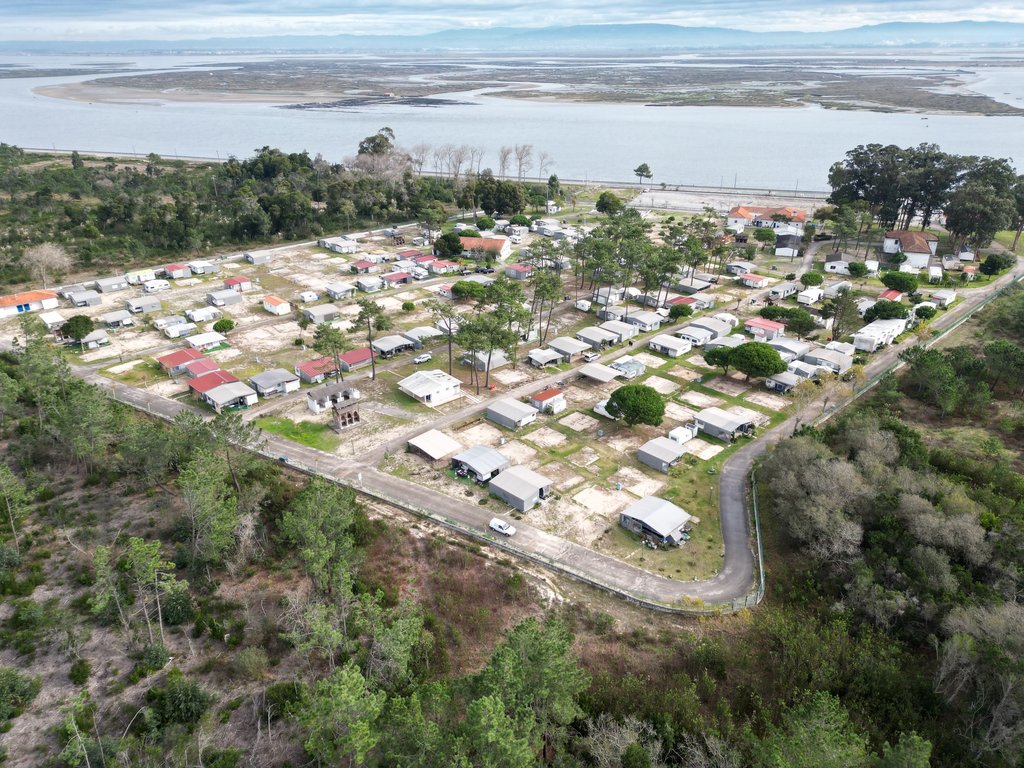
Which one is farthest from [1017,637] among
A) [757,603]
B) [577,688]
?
[577,688]

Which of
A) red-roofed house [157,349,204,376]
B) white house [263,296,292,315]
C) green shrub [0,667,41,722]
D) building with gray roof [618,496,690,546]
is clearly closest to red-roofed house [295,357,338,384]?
red-roofed house [157,349,204,376]

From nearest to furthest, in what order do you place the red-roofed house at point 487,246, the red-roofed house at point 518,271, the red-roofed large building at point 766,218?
the red-roofed house at point 518,271, the red-roofed house at point 487,246, the red-roofed large building at point 766,218

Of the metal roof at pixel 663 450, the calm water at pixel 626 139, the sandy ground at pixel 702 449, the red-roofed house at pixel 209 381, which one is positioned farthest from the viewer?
the calm water at pixel 626 139

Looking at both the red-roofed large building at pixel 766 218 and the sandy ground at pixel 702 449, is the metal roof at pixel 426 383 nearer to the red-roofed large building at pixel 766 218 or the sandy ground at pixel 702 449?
the sandy ground at pixel 702 449

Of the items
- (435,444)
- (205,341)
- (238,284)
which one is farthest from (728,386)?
(238,284)

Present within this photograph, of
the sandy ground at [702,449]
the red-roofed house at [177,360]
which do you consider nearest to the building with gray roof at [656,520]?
the sandy ground at [702,449]

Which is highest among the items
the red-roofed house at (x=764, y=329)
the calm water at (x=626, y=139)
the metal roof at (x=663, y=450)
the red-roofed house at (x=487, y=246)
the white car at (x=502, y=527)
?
the calm water at (x=626, y=139)

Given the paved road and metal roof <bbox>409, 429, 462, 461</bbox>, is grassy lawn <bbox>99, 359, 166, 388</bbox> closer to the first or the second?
the paved road
